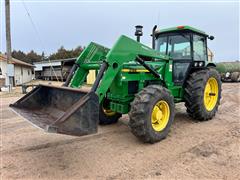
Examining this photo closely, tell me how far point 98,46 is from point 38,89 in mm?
1559

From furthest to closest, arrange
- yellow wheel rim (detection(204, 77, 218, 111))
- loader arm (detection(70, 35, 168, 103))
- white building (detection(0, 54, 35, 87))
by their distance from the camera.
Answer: white building (detection(0, 54, 35, 87)), yellow wheel rim (detection(204, 77, 218, 111)), loader arm (detection(70, 35, 168, 103))

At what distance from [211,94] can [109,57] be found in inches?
137

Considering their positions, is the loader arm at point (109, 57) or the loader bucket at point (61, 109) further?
the loader arm at point (109, 57)

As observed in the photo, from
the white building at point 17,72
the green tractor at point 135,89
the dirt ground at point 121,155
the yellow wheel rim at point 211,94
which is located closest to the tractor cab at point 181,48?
the green tractor at point 135,89

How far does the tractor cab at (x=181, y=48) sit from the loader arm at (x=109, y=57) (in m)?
0.60

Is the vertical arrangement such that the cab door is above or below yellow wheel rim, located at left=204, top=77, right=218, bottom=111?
above

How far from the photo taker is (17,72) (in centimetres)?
2473

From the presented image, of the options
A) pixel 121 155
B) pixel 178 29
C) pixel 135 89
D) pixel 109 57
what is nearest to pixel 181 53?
pixel 178 29

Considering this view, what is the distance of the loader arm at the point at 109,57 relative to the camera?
3.45m

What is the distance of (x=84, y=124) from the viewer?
291cm

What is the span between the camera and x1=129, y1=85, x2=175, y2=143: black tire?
3584 millimetres

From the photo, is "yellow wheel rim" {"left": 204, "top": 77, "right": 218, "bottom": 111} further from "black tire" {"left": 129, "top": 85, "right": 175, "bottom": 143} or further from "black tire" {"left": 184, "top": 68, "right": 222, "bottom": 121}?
"black tire" {"left": 129, "top": 85, "right": 175, "bottom": 143}

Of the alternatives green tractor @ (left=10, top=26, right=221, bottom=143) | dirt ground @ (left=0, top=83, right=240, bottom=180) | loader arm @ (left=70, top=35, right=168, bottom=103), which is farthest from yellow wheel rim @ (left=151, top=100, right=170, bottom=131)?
loader arm @ (left=70, top=35, right=168, bottom=103)

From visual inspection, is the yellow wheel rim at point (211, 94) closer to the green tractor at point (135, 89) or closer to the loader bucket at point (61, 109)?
the green tractor at point (135, 89)
